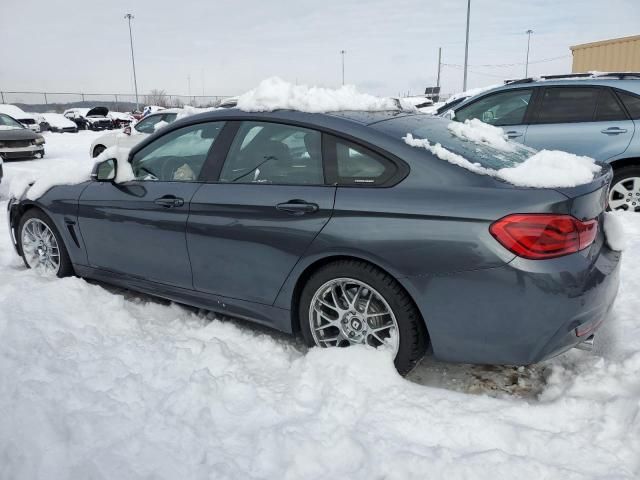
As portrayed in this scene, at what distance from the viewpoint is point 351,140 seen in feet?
9.38

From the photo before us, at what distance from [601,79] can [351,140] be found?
4.43 meters

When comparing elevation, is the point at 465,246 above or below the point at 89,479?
above

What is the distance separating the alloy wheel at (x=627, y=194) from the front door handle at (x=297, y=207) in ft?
13.9

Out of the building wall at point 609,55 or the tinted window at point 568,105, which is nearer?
the tinted window at point 568,105

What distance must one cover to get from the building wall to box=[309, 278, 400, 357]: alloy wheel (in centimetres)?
1517

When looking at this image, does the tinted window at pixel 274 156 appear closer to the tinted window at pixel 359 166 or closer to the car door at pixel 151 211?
the tinted window at pixel 359 166

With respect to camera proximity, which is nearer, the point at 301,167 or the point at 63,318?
the point at 301,167

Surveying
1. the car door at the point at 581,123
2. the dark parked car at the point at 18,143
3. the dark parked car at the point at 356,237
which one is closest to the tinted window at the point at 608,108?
the car door at the point at 581,123

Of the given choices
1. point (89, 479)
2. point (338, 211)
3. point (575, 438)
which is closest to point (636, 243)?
point (575, 438)

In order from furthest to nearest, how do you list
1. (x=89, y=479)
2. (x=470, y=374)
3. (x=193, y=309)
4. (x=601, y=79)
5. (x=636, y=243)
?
(x=601, y=79) < (x=636, y=243) < (x=193, y=309) < (x=470, y=374) < (x=89, y=479)

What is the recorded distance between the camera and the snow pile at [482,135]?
3156 millimetres

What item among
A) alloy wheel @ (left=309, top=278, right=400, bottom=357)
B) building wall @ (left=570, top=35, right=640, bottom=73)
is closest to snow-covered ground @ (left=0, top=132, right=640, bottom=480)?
alloy wheel @ (left=309, top=278, right=400, bottom=357)

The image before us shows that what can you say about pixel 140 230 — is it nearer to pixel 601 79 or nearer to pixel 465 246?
pixel 465 246

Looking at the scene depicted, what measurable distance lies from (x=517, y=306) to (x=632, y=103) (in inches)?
174
